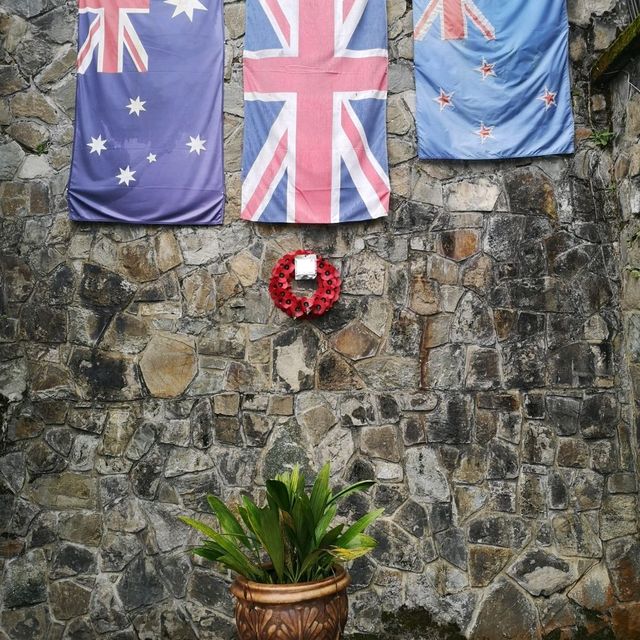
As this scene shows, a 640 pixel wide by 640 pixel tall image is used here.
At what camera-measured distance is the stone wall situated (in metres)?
4.71

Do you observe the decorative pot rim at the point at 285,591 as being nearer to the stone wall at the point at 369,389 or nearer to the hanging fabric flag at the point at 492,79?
the stone wall at the point at 369,389

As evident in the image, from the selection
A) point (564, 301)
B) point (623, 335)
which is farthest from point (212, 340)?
point (623, 335)

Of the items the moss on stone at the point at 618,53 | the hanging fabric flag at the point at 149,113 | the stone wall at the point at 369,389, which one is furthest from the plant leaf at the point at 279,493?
the moss on stone at the point at 618,53

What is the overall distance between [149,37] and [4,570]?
11.8 feet

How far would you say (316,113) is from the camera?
5020 millimetres

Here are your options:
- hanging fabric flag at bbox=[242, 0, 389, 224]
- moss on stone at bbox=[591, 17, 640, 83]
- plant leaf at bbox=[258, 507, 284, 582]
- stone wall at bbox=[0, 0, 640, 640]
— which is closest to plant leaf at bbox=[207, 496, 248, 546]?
plant leaf at bbox=[258, 507, 284, 582]

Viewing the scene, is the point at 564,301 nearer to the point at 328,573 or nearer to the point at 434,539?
the point at 434,539

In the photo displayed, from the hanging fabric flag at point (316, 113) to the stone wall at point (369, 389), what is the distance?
14cm

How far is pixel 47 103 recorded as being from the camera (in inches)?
203

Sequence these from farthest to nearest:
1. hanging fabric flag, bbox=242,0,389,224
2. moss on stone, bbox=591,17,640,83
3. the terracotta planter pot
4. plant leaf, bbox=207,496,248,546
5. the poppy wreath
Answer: hanging fabric flag, bbox=242,0,389,224
the poppy wreath
moss on stone, bbox=591,17,640,83
plant leaf, bbox=207,496,248,546
the terracotta planter pot

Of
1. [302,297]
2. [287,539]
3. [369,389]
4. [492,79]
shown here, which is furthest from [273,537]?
[492,79]

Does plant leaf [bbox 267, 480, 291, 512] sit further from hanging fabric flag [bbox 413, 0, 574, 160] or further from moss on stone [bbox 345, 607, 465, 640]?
hanging fabric flag [bbox 413, 0, 574, 160]

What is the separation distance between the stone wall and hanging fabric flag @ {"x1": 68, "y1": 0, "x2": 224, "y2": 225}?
0.44ft

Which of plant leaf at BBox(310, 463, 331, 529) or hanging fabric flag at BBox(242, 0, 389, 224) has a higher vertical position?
hanging fabric flag at BBox(242, 0, 389, 224)
